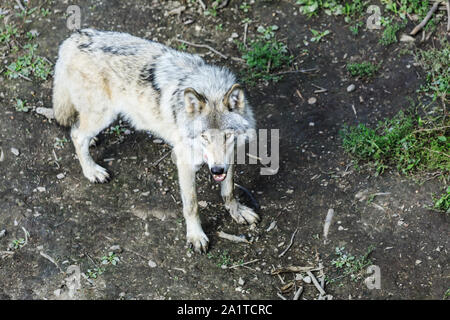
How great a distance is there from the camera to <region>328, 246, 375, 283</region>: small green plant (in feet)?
15.4

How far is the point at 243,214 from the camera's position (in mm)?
5312

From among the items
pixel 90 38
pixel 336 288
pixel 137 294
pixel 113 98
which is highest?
pixel 90 38

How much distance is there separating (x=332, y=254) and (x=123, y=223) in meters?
2.18

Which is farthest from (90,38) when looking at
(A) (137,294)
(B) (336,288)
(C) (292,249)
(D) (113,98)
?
(B) (336,288)

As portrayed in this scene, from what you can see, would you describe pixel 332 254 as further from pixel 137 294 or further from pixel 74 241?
pixel 74 241

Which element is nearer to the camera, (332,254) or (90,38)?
(332,254)

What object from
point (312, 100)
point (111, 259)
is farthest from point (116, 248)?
point (312, 100)

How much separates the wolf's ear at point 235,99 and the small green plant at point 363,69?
91.5 inches

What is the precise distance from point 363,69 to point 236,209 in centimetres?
246

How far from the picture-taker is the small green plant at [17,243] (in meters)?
5.14

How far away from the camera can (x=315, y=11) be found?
6.96 meters

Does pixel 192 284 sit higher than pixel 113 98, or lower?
lower

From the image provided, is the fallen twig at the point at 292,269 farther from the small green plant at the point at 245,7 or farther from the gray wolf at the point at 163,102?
the small green plant at the point at 245,7

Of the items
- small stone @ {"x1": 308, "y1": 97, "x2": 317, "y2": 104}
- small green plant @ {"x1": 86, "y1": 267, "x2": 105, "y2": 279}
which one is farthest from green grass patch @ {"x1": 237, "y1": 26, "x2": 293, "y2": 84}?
small green plant @ {"x1": 86, "y1": 267, "x2": 105, "y2": 279}
